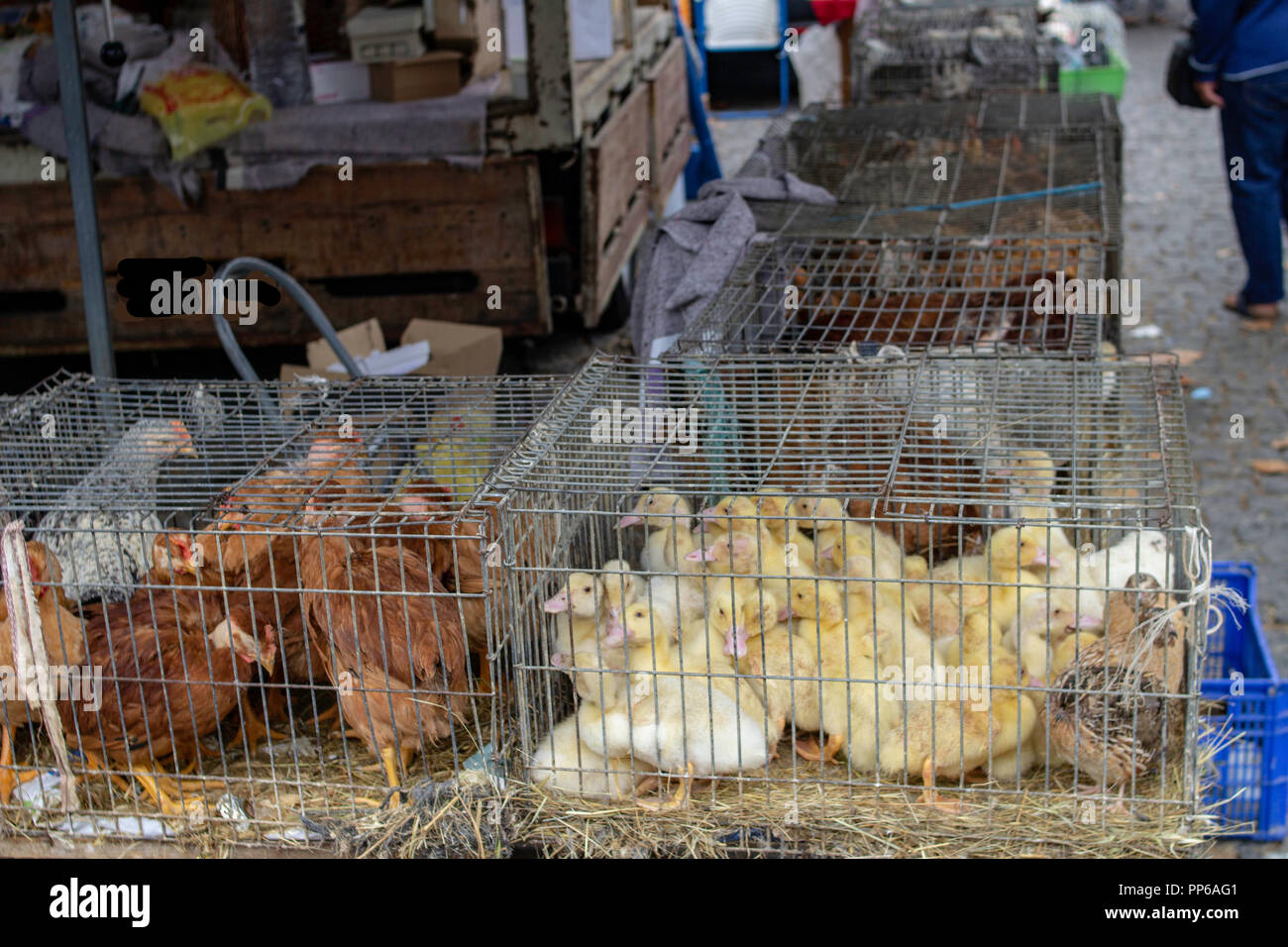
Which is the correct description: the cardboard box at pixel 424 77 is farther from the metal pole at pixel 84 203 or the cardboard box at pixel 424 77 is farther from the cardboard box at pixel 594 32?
the metal pole at pixel 84 203

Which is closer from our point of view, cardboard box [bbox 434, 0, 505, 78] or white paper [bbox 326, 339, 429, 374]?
white paper [bbox 326, 339, 429, 374]

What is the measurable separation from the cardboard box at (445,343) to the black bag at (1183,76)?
4467mm

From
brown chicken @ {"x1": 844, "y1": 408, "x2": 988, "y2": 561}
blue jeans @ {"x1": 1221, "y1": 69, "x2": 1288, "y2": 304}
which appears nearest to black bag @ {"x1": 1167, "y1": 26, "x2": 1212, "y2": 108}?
blue jeans @ {"x1": 1221, "y1": 69, "x2": 1288, "y2": 304}

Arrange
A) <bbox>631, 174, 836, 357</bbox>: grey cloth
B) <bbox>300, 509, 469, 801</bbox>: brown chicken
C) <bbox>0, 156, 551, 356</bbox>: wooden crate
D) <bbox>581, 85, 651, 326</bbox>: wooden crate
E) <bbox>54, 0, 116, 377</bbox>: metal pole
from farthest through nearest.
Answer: <bbox>581, 85, 651, 326</bbox>: wooden crate
<bbox>0, 156, 551, 356</bbox>: wooden crate
<bbox>631, 174, 836, 357</bbox>: grey cloth
<bbox>54, 0, 116, 377</bbox>: metal pole
<bbox>300, 509, 469, 801</bbox>: brown chicken

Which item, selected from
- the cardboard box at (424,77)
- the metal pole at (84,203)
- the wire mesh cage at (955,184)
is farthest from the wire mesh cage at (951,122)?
the metal pole at (84,203)

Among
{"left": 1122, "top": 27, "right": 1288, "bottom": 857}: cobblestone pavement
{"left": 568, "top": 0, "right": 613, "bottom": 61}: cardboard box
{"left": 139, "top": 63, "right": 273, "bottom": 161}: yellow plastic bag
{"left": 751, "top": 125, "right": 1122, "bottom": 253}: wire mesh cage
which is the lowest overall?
{"left": 1122, "top": 27, "right": 1288, "bottom": 857}: cobblestone pavement

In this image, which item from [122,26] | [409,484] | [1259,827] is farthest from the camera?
[122,26]

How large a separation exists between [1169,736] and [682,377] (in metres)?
1.49

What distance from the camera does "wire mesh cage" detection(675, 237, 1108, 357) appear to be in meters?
3.82

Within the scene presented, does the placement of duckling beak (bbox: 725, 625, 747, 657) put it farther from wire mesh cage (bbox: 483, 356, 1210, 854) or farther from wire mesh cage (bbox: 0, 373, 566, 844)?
wire mesh cage (bbox: 0, 373, 566, 844)

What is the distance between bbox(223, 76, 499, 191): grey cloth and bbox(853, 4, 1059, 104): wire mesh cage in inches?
128

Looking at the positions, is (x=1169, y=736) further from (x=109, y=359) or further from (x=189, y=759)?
(x=109, y=359)

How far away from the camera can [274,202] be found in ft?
18.9

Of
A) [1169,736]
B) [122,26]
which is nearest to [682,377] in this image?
[1169,736]
